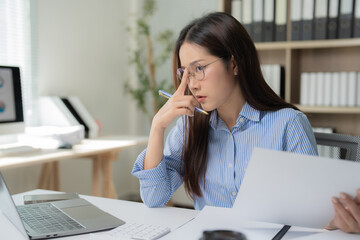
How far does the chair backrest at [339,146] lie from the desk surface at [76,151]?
125cm

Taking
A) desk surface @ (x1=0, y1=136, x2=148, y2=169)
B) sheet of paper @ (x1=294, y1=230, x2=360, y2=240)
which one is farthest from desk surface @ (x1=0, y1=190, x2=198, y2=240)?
desk surface @ (x1=0, y1=136, x2=148, y2=169)

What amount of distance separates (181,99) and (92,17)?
217cm

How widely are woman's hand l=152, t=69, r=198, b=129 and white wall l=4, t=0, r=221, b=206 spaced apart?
1.60m

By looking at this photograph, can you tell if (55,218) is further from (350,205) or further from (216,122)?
(350,205)

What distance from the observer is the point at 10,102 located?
227cm

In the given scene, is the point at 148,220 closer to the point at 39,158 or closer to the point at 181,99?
the point at 181,99

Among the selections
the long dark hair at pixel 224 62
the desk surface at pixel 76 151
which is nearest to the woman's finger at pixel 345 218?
the long dark hair at pixel 224 62

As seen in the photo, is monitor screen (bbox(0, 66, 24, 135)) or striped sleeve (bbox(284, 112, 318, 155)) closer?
striped sleeve (bbox(284, 112, 318, 155))

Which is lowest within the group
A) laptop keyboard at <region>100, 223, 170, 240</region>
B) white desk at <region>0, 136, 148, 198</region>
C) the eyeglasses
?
white desk at <region>0, 136, 148, 198</region>

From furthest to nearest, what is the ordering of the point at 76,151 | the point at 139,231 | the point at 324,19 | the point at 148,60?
the point at 148,60, the point at 324,19, the point at 76,151, the point at 139,231

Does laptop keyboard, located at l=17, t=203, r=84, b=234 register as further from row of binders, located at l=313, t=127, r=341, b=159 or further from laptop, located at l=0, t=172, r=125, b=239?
row of binders, located at l=313, t=127, r=341, b=159

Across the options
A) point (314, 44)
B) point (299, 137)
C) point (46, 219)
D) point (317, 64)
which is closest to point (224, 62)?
point (299, 137)

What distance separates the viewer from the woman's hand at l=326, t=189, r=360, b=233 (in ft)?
2.83

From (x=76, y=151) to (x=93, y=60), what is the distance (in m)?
1.24
